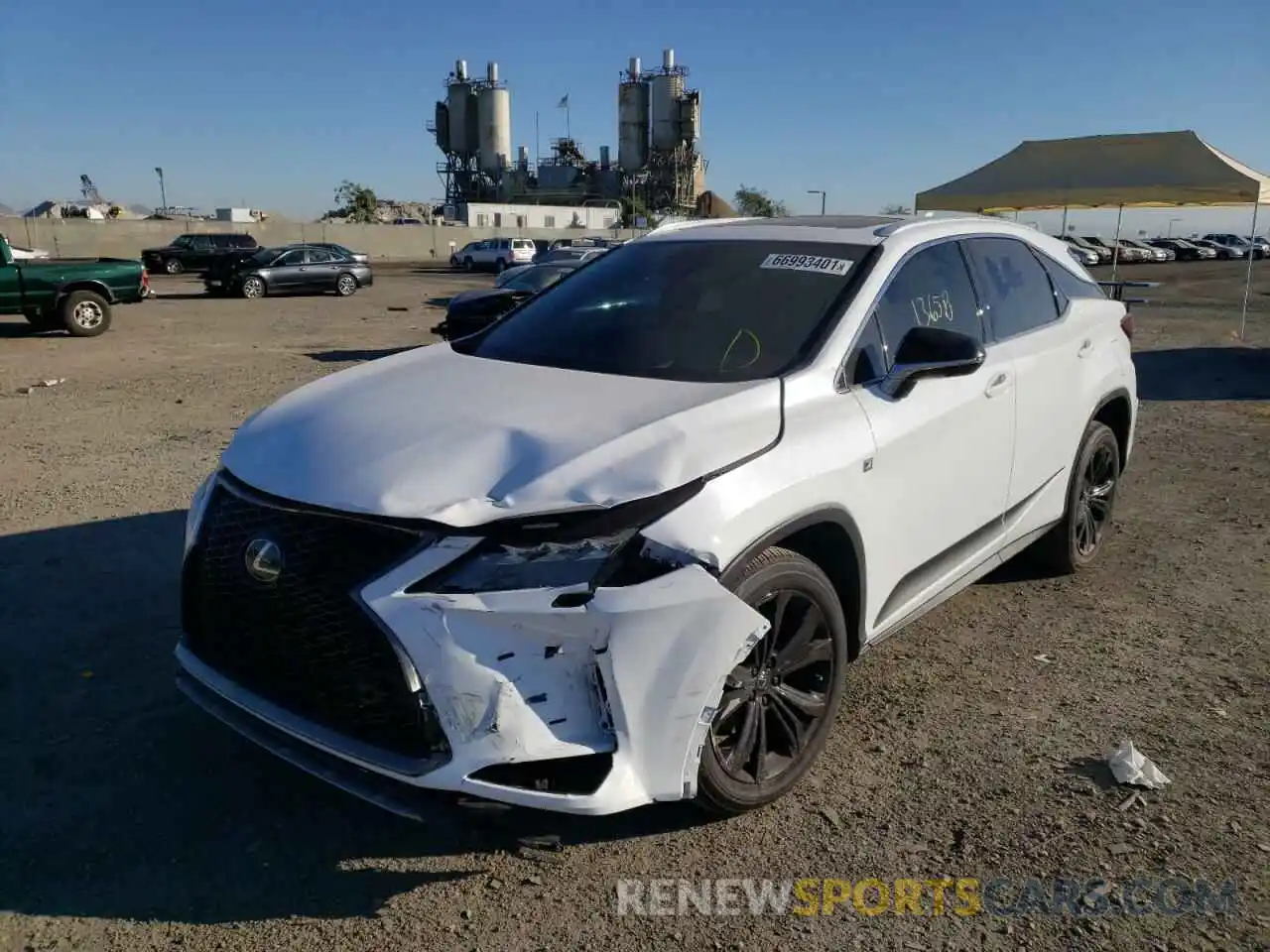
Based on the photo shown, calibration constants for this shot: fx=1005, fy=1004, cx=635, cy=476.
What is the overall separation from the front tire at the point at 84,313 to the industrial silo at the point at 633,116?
8409cm

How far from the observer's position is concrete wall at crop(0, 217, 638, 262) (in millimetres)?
47750

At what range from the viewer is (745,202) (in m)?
111

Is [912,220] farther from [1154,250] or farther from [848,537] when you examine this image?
[1154,250]

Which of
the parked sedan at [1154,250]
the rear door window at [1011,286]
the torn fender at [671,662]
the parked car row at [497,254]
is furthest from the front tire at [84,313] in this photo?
the parked sedan at [1154,250]

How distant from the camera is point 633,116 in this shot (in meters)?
95.5

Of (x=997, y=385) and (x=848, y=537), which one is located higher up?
(x=997, y=385)

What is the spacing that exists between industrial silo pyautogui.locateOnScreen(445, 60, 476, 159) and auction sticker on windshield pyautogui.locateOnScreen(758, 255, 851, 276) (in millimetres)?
101280

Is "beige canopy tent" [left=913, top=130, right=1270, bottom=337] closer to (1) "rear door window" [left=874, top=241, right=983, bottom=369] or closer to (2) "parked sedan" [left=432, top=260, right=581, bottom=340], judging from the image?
(2) "parked sedan" [left=432, top=260, right=581, bottom=340]

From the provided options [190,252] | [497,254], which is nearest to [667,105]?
[497,254]

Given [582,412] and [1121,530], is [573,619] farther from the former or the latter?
[1121,530]

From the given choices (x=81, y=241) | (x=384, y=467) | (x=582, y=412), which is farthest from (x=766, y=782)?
(x=81, y=241)

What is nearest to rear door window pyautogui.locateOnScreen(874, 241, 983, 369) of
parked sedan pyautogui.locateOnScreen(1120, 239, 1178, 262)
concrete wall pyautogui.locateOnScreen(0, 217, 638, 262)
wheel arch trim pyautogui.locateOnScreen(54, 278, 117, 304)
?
wheel arch trim pyautogui.locateOnScreen(54, 278, 117, 304)

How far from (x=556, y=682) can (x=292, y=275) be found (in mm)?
28021

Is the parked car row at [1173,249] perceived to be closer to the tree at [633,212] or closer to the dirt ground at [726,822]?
the tree at [633,212]
